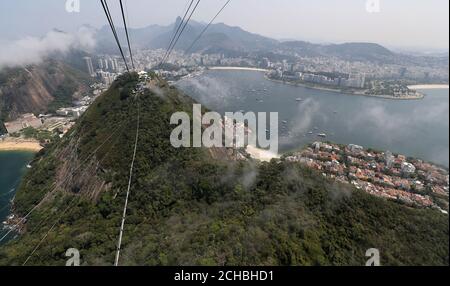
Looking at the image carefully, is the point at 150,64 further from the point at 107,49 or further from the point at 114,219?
the point at 114,219

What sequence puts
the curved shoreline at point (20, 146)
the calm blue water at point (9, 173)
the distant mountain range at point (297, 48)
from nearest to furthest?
1. the calm blue water at point (9, 173)
2. the curved shoreline at point (20, 146)
3. the distant mountain range at point (297, 48)

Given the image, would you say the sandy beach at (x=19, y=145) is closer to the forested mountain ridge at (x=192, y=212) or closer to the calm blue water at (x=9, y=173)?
the calm blue water at (x=9, y=173)

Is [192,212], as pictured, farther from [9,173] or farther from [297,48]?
[297,48]

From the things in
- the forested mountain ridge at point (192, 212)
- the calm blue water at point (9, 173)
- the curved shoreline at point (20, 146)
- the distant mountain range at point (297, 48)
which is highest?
the distant mountain range at point (297, 48)

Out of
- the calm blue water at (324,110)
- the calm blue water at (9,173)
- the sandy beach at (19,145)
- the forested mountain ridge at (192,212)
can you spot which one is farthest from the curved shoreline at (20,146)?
the calm blue water at (324,110)

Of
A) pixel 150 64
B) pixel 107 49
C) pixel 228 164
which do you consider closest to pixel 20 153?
pixel 228 164

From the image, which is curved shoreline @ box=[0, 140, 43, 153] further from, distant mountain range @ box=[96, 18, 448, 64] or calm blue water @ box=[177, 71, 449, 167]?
distant mountain range @ box=[96, 18, 448, 64]

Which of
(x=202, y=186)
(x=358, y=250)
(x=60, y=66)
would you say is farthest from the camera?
(x=60, y=66)

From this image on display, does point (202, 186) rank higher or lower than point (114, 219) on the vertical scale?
higher
